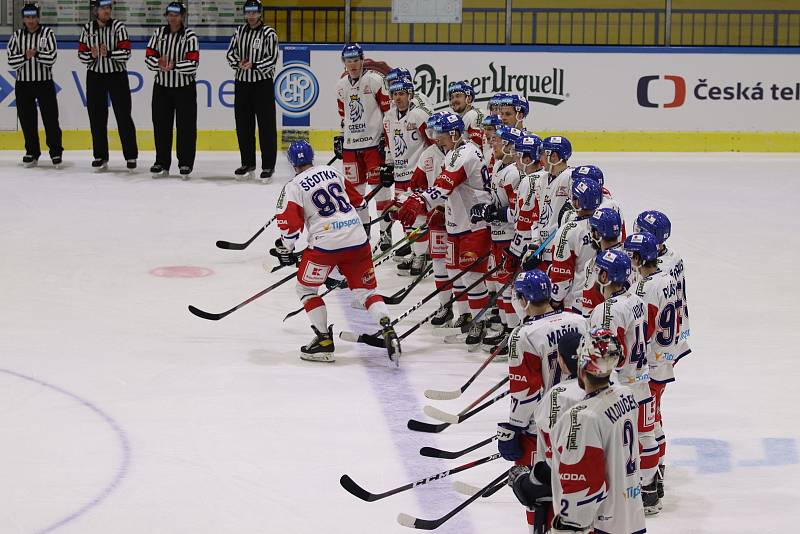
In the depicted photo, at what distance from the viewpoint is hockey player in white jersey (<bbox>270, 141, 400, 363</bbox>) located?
22.1ft

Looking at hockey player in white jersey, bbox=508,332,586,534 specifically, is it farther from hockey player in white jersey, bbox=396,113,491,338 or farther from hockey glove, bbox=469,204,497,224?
hockey player in white jersey, bbox=396,113,491,338

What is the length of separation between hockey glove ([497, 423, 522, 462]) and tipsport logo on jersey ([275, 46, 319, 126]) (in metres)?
10.2

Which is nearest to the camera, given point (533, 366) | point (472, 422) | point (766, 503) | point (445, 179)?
point (533, 366)

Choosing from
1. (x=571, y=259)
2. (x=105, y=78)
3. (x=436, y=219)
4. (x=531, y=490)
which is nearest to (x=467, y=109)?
(x=436, y=219)

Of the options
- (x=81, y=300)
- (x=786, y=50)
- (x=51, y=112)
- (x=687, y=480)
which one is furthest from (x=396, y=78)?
(x=786, y=50)

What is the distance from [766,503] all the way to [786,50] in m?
10.4

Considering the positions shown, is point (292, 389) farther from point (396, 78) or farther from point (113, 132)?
point (113, 132)

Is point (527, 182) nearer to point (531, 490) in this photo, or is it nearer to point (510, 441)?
point (510, 441)

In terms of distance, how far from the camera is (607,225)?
511 cm

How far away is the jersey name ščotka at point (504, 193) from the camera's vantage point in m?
6.94

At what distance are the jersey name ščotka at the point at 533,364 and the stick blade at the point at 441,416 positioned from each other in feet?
3.91

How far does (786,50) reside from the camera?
47.3 ft

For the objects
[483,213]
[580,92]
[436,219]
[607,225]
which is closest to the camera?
[607,225]

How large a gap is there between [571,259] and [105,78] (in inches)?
322
